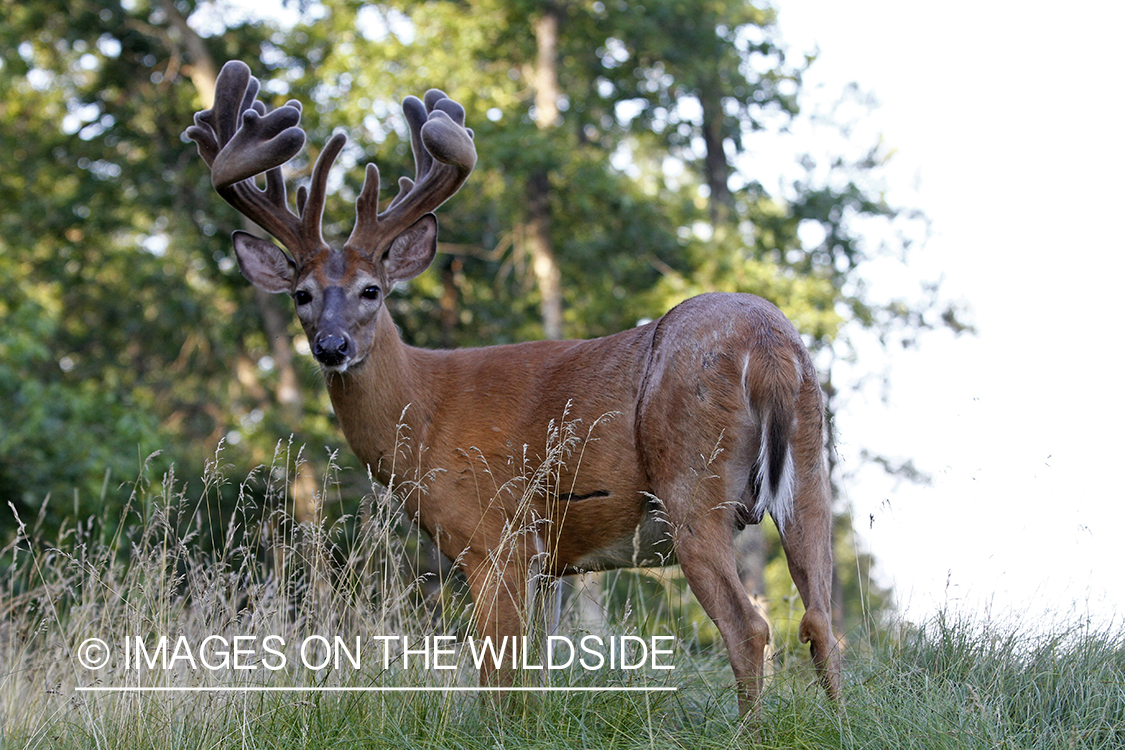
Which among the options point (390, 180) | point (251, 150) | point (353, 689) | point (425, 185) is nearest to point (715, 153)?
point (390, 180)

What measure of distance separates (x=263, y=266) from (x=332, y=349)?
3.09 ft

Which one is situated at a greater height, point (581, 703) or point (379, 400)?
point (379, 400)

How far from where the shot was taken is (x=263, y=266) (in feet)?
18.7

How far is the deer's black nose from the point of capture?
16.5 ft

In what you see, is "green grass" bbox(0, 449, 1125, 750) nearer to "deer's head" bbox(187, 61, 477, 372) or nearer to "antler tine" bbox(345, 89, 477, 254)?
"deer's head" bbox(187, 61, 477, 372)

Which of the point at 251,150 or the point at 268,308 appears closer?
the point at 251,150

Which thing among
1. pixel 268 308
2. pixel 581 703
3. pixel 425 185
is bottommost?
pixel 581 703

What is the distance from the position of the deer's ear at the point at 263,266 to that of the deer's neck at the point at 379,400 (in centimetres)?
66

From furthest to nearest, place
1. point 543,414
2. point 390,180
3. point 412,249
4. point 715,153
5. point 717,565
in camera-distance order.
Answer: point 715,153 → point 390,180 → point 412,249 → point 543,414 → point 717,565

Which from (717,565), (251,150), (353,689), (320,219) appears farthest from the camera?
(320,219)

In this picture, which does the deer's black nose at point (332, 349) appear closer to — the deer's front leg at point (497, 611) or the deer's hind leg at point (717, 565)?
the deer's front leg at point (497, 611)

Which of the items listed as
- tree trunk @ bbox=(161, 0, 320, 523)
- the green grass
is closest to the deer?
the green grass

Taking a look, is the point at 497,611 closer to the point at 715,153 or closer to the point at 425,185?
the point at 425,185

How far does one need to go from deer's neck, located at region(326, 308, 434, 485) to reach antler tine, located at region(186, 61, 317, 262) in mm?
736
